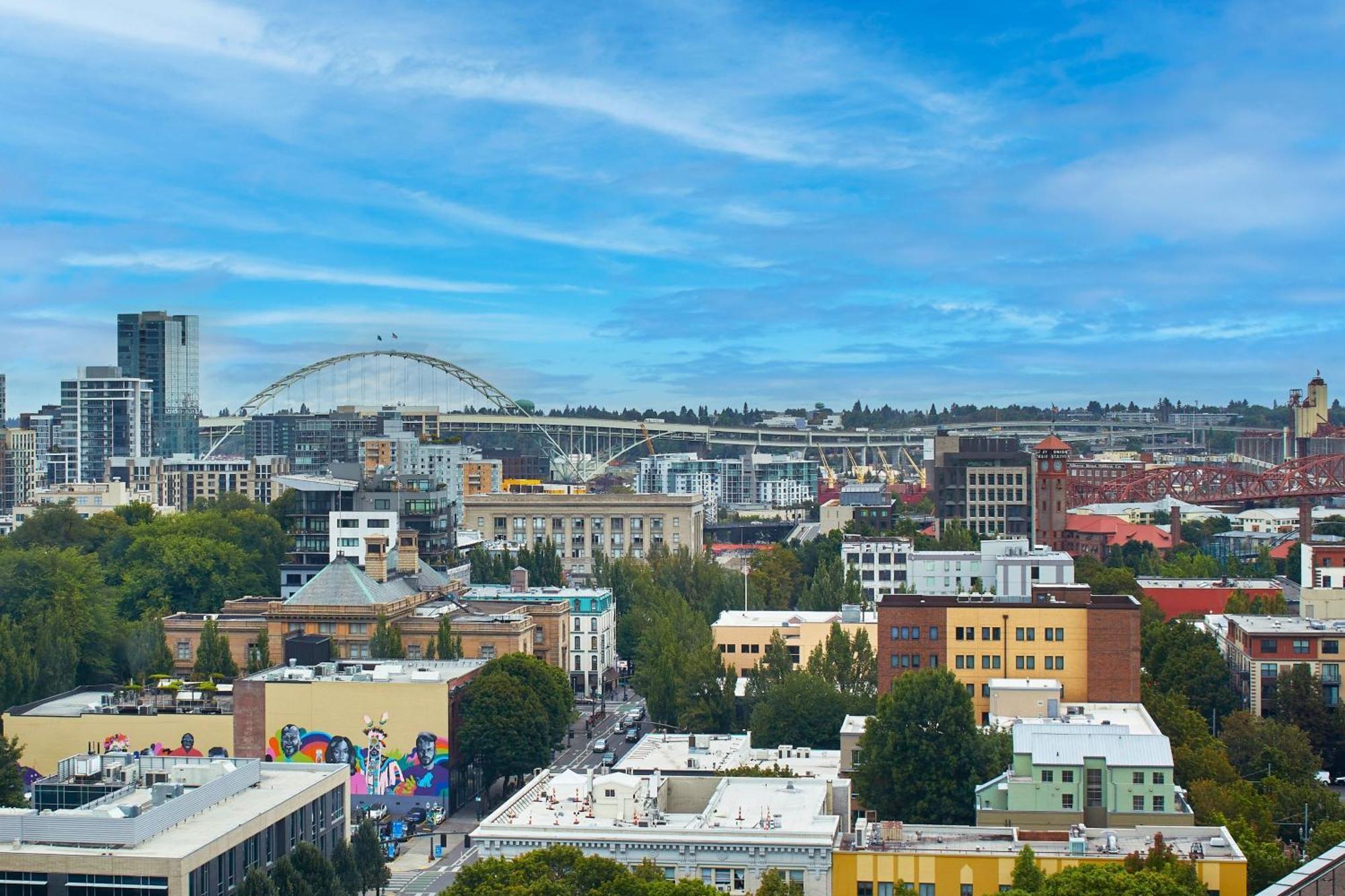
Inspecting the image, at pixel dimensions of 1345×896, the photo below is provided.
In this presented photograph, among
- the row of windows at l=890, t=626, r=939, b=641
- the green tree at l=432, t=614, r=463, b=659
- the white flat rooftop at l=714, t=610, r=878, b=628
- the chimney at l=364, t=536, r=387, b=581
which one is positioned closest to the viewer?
the row of windows at l=890, t=626, r=939, b=641

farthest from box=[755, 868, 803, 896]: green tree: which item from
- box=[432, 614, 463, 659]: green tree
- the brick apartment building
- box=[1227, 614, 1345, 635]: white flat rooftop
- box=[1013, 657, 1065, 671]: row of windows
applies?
box=[1227, 614, 1345, 635]: white flat rooftop

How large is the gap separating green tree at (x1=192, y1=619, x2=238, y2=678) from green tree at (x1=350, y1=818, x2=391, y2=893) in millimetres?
27492

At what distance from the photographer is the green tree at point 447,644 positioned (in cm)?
7819

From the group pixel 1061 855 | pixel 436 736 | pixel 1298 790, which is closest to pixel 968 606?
pixel 1298 790

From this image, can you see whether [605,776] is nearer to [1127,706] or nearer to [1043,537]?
[1127,706]

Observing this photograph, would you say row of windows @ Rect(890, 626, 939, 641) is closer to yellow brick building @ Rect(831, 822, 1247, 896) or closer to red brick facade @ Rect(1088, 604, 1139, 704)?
red brick facade @ Rect(1088, 604, 1139, 704)

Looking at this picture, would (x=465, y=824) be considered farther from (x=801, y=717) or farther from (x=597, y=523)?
(x=597, y=523)

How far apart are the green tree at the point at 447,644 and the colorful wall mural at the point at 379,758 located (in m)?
12.3

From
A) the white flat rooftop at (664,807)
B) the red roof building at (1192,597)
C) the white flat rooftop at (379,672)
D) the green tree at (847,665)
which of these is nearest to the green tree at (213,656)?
the white flat rooftop at (379,672)

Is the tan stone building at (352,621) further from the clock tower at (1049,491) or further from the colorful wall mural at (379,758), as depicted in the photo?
the clock tower at (1049,491)

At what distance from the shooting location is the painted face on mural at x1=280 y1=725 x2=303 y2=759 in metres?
65.4

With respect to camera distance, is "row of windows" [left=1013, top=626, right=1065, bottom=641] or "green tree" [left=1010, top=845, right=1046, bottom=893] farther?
"row of windows" [left=1013, top=626, right=1065, bottom=641]

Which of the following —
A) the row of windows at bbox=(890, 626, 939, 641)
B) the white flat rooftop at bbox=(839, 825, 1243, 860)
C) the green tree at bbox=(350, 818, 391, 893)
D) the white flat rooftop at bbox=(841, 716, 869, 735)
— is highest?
the row of windows at bbox=(890, 626, 939, 641)

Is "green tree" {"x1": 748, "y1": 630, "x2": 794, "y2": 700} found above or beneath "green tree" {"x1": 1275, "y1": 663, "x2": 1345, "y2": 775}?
above
